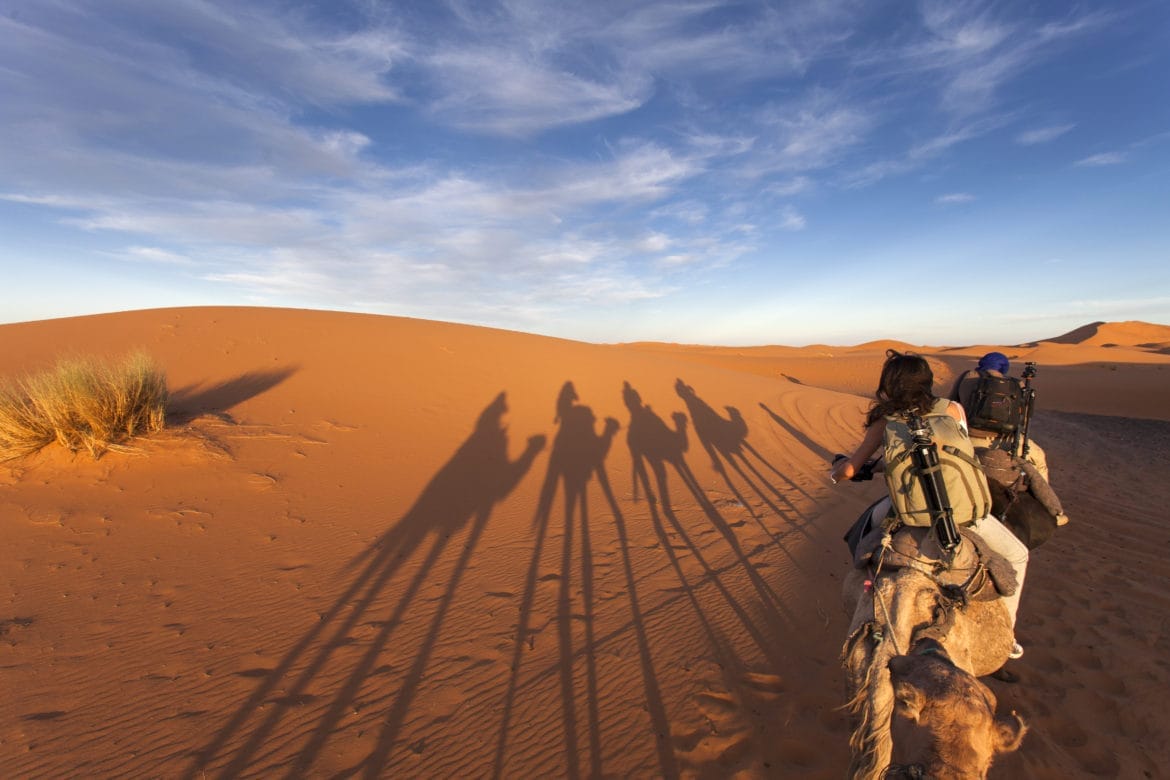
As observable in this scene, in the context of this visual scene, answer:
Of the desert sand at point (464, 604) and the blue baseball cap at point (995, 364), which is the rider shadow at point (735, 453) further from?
the blue baseball cap at point (995, 364)

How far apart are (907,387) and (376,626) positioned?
4.03m

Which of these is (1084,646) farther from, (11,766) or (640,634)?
(11,766)

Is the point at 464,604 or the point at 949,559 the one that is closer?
the point at 949,559

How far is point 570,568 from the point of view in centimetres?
523

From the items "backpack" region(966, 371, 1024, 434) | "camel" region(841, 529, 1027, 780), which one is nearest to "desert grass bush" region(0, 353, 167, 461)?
"camel" region(841, 529, 1027, 780)

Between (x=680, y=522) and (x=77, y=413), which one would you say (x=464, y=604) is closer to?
(x=680, y=522)

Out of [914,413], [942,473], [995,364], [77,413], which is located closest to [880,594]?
[942,473]

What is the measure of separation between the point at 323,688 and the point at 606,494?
456 centimetres

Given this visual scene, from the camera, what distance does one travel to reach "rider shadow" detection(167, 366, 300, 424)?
26.4 ft

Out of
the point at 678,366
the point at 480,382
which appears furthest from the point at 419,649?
the point at 678,366

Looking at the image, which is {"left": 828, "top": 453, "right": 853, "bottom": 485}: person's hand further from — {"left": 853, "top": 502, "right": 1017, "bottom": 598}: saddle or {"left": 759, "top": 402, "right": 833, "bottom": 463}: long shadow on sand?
{"left": 759, "top": 402, "right": 833, "bottom": 463}: long shadow on sand

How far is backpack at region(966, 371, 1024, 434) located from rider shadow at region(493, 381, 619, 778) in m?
2.95

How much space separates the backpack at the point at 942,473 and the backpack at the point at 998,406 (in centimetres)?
82

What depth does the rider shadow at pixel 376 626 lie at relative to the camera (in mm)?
2928
